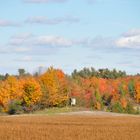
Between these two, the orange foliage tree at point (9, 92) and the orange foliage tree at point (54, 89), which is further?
the orange foliage tree at point (9, 92)

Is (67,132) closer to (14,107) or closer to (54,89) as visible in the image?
(14,107)

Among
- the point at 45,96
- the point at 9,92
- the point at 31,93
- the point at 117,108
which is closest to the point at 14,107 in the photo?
the point at 31,93

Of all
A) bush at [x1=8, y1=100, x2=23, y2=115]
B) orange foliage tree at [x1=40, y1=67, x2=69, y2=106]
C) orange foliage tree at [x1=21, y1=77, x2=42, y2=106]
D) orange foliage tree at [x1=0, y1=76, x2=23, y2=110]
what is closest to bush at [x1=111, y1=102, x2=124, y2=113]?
orange foliage tree at [x1=40, y1=67, x2=69, y2=106]

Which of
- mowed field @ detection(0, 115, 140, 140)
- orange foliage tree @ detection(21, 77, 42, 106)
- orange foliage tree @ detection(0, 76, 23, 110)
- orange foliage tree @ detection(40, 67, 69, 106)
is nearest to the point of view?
mowed field @ detection(0, 115, 140, 140)

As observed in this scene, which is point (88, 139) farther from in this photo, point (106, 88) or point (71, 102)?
point (106, 88)

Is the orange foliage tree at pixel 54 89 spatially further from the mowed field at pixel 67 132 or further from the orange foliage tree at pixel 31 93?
the mowed field at pixel 67 132

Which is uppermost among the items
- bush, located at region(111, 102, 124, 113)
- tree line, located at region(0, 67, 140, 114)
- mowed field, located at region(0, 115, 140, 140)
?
tree line, located at region(0, 67, 140, 114)

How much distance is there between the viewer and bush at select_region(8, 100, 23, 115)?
114 meters

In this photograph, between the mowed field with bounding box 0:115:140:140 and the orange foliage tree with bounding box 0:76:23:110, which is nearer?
the mowed field with bounding box 0:115:140:140

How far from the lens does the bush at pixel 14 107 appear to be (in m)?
114

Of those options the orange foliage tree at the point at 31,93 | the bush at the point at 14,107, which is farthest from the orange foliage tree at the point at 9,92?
the orange foliage tree at the point at 31,93

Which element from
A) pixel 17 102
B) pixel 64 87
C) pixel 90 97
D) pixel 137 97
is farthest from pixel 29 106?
pixel 137 97

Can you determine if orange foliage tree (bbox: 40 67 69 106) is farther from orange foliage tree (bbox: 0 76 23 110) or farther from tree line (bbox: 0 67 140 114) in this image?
orange foliage tree (bbox: 0 76 23 110)

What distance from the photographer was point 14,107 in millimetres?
115000
